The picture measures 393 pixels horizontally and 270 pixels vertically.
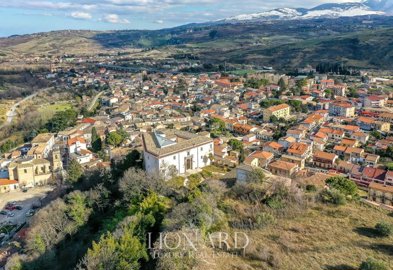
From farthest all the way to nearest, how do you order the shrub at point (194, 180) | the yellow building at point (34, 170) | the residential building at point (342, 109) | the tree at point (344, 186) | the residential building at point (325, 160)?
the residential building at point (342, 109)
the yellow building at point (34, 170)
the residential building at point (325, 160)
the shrub at point (194, 180)
the tree at point (344, 186)

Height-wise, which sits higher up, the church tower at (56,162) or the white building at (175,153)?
the white building at (175,153)

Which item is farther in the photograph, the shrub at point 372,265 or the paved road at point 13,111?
the paved road at point 13,111

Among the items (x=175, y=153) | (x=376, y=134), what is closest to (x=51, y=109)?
(x=175, y=153)

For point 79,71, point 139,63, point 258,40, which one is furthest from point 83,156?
point 258,40

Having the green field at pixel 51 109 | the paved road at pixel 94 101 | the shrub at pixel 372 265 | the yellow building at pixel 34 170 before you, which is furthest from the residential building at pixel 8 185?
the shrub at pixel 372 265

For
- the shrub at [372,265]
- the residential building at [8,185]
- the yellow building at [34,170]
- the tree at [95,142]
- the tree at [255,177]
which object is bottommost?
the residential building at [8,185]

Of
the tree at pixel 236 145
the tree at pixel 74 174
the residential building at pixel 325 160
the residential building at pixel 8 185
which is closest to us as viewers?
the tree at pixel 74 174

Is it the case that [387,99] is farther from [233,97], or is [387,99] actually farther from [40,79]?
[40,79]

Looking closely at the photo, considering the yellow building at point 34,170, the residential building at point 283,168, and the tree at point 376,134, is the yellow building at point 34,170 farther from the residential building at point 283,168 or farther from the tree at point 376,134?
the tree at point 376,134
